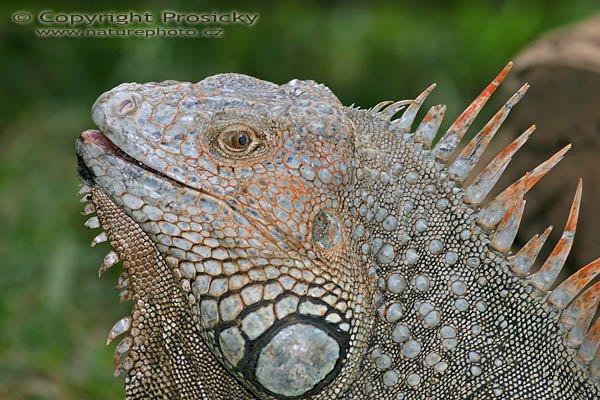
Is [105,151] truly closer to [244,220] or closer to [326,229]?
[244,220]

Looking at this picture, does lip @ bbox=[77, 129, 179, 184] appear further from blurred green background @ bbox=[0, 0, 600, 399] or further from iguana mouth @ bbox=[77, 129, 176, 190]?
blurred green background @ bbox=[0, 0, 600, 399]

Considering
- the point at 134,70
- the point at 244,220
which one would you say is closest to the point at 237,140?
the point at 244,220

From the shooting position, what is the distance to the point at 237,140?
3.12 m

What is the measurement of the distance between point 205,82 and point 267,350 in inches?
45.0

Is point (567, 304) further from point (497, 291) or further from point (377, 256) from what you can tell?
point (377, 256)

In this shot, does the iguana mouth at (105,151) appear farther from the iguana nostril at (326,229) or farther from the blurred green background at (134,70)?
the blurred green background at (134,70)

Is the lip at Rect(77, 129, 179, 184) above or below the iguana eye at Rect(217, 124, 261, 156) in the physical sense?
above

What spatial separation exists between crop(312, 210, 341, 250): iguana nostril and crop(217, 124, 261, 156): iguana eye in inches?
14.6

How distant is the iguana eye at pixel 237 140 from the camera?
3.12m

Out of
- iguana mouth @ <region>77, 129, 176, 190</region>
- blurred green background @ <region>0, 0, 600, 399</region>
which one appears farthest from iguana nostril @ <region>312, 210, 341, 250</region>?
blurred green background @ <region>0, 0, 600, 399</region>

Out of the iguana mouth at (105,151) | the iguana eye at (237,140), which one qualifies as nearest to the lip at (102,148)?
the iguana mouth at (105,151)

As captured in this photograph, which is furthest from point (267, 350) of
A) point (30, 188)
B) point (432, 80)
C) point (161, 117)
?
point (432, 80)

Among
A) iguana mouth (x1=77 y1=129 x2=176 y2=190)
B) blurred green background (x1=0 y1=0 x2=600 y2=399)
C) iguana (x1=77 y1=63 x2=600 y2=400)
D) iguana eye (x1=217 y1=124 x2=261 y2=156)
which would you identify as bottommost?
iguana (x1=77 y1=63 x2=600 y2=400)

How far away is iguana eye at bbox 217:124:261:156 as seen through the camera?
3121mm
